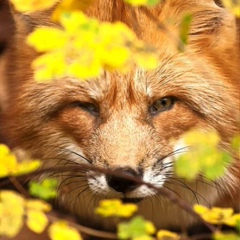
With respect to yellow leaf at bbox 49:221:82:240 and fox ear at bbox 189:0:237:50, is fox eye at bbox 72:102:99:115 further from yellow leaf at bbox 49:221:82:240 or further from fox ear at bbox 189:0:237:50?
yellow leaf at bbox 49:221:82:240

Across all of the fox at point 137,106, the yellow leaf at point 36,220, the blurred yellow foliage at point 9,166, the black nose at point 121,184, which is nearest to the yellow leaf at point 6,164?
the blurred yellow foliage at point 9,166

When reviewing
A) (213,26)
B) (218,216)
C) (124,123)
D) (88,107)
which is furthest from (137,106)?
(218,216)

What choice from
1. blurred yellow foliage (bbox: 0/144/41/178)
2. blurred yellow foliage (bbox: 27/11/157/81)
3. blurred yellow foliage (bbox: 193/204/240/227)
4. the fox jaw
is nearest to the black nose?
the fox jaw

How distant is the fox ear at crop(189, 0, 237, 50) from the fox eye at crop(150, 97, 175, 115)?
24 centimetres

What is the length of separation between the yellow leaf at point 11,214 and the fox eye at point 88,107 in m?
0.97

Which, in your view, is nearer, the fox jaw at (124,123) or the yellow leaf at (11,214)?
the yellow leaf at (11,214)

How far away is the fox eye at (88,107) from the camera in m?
2.44

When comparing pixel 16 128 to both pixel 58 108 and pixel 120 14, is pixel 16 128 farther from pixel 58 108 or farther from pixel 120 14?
pixel 120 14

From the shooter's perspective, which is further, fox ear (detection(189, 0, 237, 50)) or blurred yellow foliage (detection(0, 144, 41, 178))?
fox ear (detection(189, 0, 237, 50))

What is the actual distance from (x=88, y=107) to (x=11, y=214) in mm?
1026

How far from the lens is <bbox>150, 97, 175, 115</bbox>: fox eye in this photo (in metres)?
2.40

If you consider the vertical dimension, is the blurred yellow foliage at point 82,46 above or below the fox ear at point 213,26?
above

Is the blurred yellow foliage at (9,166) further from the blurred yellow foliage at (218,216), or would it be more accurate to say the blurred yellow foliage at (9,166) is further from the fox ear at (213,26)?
the fox ear at (213,26)

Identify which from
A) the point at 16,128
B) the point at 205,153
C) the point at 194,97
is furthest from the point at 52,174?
the point at 205,153
